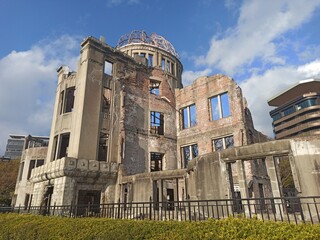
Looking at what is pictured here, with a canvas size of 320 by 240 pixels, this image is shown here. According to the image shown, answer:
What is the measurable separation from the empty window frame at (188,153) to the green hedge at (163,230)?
17.1 metres

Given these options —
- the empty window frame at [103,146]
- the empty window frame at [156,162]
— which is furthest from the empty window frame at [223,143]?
the empty window frame at [103,146]

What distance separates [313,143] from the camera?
30.5ft

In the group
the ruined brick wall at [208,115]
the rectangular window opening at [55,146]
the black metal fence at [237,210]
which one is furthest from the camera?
the ruined brick wall at [208,115]

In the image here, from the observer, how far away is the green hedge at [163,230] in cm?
405

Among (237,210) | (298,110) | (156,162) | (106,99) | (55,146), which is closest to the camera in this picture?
(237,210)

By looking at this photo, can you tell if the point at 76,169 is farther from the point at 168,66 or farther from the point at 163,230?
the point at 168,66

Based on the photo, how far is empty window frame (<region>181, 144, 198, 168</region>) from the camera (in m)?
23.4

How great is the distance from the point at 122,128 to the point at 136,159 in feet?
9.87

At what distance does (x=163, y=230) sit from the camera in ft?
16.7

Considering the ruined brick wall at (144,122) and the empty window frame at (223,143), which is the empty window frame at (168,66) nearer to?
the ruined brick wall at (144,122)

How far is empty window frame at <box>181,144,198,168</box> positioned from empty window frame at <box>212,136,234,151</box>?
2.18m

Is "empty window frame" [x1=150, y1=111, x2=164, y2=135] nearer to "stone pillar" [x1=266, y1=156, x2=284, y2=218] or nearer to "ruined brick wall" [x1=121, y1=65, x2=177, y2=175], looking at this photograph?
"ruined brick wall" [x1=121, y1=65, x2=177, y2=175]

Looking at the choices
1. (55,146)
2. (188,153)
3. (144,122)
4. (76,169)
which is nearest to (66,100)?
(55,146)

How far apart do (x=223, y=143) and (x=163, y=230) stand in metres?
16.9
